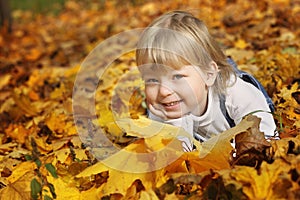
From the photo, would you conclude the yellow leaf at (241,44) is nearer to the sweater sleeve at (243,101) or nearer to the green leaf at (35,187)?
the sweater sleeve at (243,101)

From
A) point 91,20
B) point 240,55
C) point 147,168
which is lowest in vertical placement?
point 91,20

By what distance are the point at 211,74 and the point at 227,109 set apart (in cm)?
18

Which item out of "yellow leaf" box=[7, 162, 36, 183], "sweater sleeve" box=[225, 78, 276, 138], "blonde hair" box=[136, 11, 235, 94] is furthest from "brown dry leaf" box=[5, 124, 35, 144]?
"sweater sleeve" box=[225, 78, 276, 138]

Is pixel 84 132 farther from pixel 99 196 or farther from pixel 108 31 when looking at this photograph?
Result: pixel 108 31

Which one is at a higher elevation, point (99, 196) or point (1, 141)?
point (99, 196)

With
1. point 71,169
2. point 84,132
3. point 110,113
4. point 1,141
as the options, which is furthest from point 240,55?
point 71,169

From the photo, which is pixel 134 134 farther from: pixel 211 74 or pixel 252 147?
pixel 211 74

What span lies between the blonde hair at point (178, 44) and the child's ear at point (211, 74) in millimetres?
22

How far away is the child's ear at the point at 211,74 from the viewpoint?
8.06ft

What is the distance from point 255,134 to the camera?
183 centimetres

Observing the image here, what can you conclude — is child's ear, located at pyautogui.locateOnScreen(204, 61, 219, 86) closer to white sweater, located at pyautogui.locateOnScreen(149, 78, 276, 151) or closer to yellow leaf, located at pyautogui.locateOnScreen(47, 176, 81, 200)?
white sweater, located at pyautogui.locateOnScreen(149, 78, 276, 151)

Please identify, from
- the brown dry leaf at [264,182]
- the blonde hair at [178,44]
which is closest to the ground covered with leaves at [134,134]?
the brown dry leaf at [264,182]

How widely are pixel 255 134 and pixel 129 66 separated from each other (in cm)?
226

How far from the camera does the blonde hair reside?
7.47 ft
